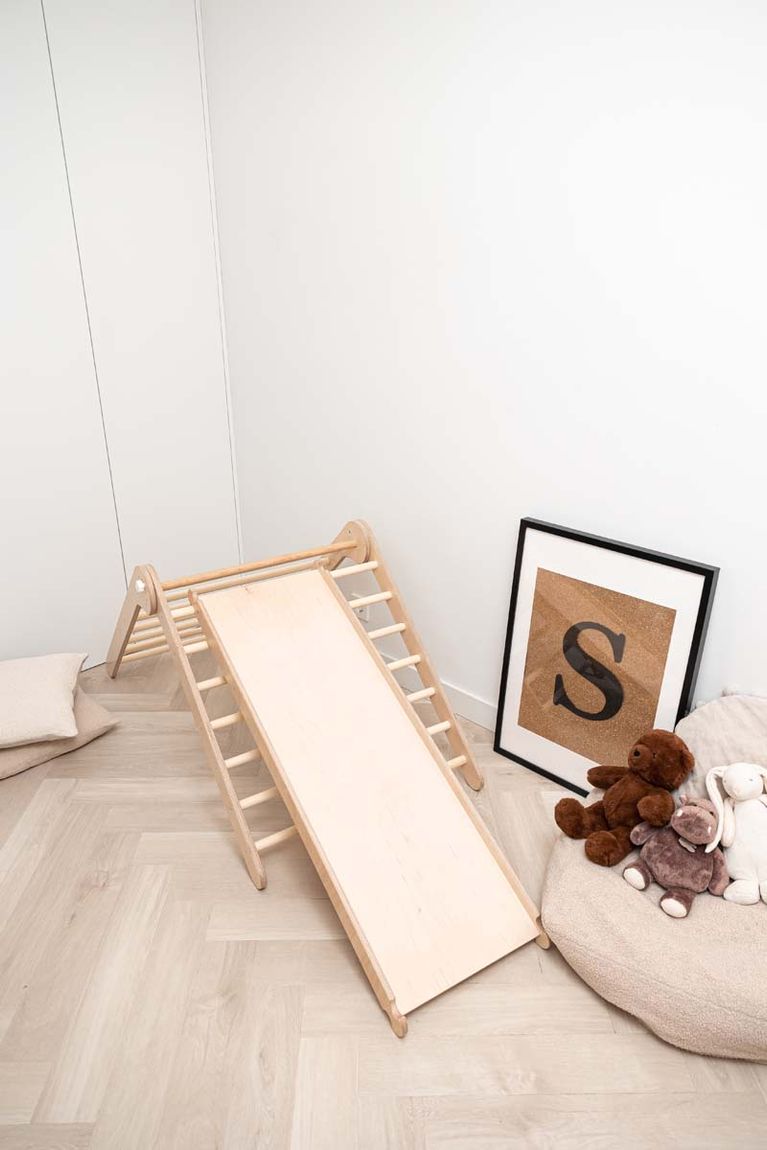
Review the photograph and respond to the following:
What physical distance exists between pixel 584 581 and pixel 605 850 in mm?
733

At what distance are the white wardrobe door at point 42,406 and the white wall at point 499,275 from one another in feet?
2.04

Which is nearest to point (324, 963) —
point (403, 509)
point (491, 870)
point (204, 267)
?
point (491, 870)

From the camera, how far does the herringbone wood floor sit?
1.49 m

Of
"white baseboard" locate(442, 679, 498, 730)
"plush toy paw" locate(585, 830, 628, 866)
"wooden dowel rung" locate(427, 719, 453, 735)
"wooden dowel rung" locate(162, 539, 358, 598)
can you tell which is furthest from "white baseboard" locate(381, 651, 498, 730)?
"plush toy paw" locate(585, 830, 628, 866)

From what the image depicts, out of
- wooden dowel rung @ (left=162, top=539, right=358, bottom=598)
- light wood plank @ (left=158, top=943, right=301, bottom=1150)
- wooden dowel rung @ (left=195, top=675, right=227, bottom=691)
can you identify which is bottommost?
light wood plank @ (left=158, top=943, right=301, bottom=1150)

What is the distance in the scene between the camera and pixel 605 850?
1873mm

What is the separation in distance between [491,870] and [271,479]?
182 cm

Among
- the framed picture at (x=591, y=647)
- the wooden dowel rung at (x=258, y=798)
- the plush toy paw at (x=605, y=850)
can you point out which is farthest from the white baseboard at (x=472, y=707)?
the wooden dowel rung at (x=258, y=798)

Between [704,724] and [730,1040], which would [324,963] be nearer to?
[730,1040]

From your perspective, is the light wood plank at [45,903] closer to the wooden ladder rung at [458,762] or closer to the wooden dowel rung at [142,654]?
the wooden dowel rung at [142,654]

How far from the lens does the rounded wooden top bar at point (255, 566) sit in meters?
2.29

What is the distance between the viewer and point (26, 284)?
254 cm

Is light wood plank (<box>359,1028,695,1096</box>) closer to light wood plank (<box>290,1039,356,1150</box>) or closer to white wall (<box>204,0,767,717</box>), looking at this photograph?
light wood plank (<box>290,1039,356,1150</box>)

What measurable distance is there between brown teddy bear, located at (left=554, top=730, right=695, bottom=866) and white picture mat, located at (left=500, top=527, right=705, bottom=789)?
0.22 m
